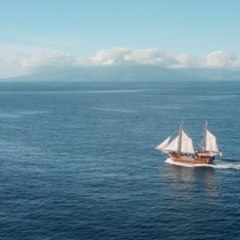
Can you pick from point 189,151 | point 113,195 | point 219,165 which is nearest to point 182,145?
point 189,151

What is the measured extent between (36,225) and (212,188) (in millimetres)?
48955

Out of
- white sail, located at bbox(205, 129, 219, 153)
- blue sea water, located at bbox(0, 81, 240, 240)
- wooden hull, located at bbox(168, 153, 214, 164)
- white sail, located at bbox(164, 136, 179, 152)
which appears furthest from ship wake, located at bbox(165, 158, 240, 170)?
white sail, located at bbox(205, 129, 219, 153)

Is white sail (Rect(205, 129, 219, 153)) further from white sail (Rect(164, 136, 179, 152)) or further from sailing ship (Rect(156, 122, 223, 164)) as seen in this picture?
white sail (Rect(164, 136, 179, 152))

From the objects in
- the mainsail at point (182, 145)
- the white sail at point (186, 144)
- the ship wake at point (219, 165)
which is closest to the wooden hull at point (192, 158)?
the ship wake at point (219, 165)

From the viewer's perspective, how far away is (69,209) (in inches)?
4269

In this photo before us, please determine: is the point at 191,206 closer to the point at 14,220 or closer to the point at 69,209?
the point at 69,209

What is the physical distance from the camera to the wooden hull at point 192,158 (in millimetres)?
153000

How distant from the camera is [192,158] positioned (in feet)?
512

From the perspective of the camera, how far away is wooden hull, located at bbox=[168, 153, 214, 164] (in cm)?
15300

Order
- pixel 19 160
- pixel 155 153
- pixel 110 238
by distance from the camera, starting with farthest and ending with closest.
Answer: pixel 155 153, pixel 19 160, pixel 110 238

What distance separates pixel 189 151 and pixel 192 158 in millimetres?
6510

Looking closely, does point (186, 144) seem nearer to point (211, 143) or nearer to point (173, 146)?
point (173, 146)

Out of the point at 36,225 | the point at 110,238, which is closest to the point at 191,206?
the point at 110,238

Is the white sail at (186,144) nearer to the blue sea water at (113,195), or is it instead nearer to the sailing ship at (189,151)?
the sailing ship at (189,151)
